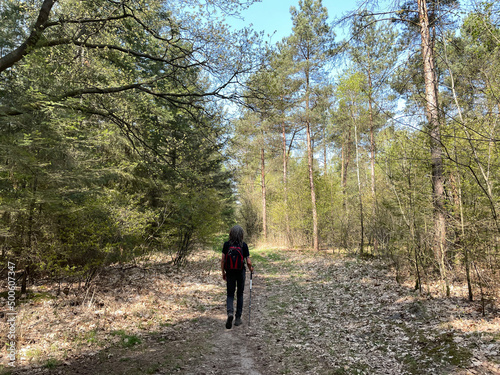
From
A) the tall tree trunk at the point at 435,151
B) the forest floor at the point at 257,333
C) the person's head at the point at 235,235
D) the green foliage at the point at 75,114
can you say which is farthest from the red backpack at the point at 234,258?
the tall tree trunk at the point at 435,151

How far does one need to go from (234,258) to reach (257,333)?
1.82 m

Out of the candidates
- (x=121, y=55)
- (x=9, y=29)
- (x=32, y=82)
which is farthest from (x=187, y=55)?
(x=9, y=29)

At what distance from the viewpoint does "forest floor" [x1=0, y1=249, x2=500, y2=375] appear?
4215mm

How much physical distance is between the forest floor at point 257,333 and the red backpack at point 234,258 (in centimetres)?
151

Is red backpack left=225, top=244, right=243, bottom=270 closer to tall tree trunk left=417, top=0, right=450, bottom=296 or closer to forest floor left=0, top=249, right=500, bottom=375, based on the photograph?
forest floor left=0, top=249, right=500, bottom=375

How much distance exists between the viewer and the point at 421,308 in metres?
5.77

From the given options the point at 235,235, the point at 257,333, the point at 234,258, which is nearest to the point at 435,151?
the point at 235,235

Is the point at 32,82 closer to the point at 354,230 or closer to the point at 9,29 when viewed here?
the point at 9,29

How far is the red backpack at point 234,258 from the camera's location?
5652 millimetres

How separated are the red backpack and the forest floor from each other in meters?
1.51

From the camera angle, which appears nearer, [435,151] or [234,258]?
[435,151]

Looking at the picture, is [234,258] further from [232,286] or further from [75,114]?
[75,114]

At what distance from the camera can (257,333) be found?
5.93 meters

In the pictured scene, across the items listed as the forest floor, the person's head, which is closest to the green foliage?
the forest floor
